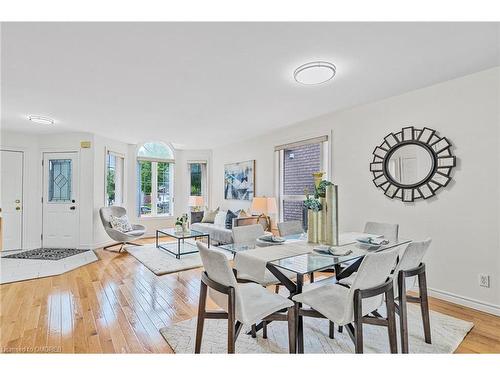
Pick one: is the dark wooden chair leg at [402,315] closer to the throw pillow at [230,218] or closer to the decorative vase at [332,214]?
the decorative vase at [332,214]

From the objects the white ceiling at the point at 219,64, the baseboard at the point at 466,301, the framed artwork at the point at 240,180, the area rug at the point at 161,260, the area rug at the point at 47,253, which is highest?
the white ceiling at the point at 219,64

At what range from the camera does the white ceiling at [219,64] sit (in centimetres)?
195

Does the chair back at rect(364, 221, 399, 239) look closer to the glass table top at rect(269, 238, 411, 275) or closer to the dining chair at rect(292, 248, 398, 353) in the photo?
the glass table top at rect(269, 238, 411, 275)

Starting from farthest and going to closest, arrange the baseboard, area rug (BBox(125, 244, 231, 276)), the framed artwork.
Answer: the framed artwork, area rug (BBox(125, 244, 231, 276)), the baseboard

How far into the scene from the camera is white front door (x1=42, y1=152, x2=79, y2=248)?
5.58m

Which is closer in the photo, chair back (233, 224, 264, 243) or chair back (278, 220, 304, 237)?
chair back (233, 224, 264, 243)

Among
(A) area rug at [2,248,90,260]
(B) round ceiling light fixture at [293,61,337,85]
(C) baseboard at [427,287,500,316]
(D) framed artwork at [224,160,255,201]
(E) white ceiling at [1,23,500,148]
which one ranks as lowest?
(A) area rug at [2,248,90,260]

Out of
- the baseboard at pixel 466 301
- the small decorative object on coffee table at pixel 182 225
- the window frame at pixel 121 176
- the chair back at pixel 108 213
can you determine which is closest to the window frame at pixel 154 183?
the window frame at pixel 121 176

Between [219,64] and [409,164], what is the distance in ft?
7.93

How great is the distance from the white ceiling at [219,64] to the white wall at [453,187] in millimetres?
206

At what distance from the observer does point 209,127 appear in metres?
5.00

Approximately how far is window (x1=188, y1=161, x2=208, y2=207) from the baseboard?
18.6ft

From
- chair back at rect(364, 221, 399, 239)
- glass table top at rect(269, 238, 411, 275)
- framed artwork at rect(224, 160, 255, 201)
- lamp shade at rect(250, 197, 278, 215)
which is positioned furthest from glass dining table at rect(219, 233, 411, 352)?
framed artwork at rect(224, 160, 255, 201)
